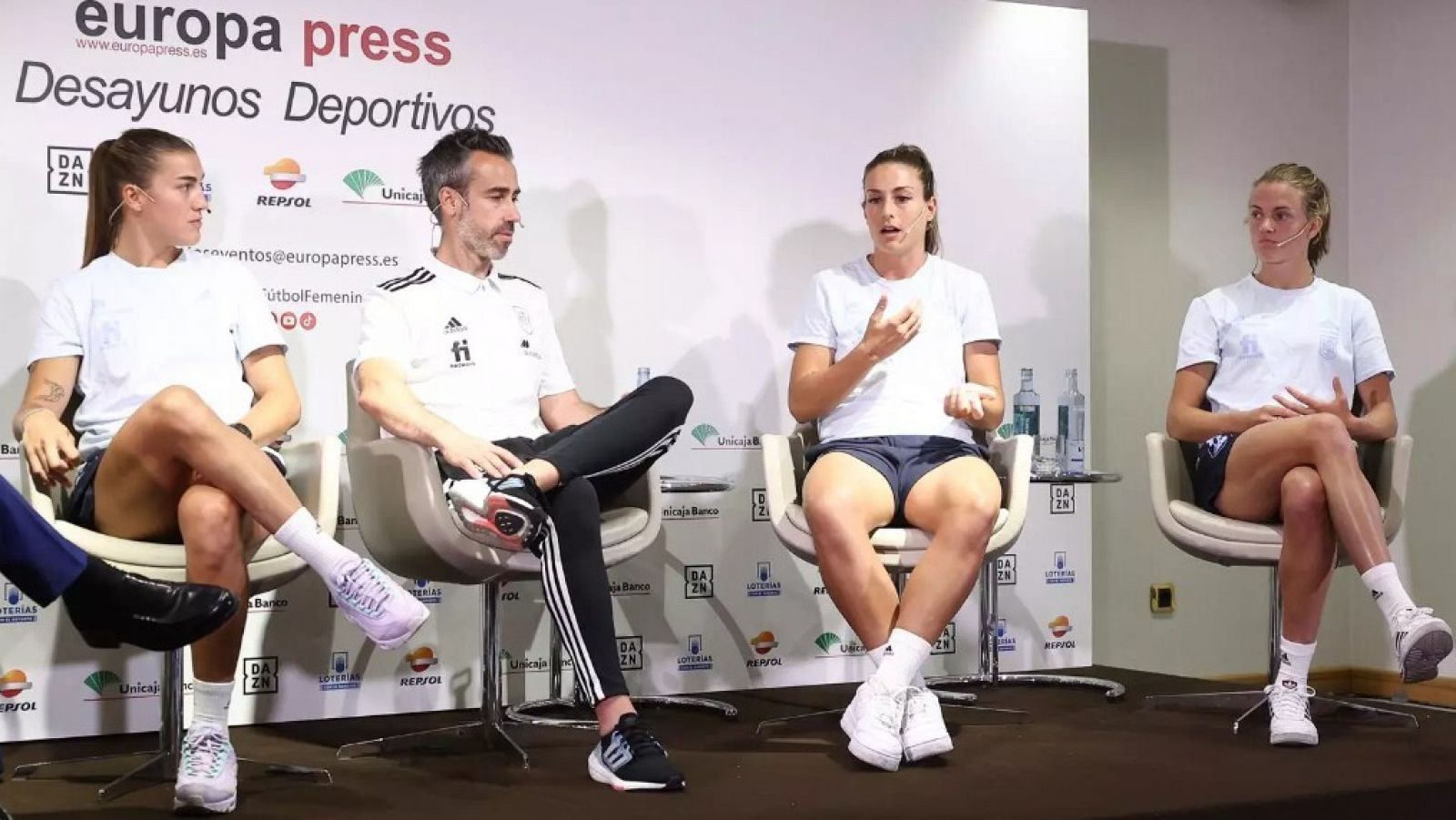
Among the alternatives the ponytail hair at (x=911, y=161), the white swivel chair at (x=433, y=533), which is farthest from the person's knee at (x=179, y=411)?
the ponytail hair at (x=911, y=161)

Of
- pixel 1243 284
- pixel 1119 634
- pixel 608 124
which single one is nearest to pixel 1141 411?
pixel 1119 634

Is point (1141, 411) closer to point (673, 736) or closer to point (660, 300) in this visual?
point (660, 300)

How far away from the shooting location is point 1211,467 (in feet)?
12.8

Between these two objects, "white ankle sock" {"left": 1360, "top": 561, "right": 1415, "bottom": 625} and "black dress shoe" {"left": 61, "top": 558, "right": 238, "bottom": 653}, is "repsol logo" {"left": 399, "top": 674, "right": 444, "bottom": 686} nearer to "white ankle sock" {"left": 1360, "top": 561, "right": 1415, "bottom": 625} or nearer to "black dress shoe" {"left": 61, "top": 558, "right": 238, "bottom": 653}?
"black dress shoe" {"left": 61, "top": 558, "right": 238, "bottom": 653}

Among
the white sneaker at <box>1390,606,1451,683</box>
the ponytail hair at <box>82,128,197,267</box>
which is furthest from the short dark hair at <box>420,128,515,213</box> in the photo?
the white sneaker at <box>1390,606,1451,683</box>

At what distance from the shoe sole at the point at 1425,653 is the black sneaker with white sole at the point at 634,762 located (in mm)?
1505

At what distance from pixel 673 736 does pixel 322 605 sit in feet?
3.34

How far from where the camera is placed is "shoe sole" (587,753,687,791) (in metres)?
2.87

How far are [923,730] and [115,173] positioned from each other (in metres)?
2.09

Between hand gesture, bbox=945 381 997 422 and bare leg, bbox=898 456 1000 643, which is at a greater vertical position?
hand gesture, bbox=945 381 997 422

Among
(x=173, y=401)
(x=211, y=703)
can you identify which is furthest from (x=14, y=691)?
(x=173, y=401)

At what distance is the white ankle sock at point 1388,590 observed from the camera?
3332mm

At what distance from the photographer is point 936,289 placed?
12.9ft

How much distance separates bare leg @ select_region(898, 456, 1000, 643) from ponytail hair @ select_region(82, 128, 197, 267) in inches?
71.2
